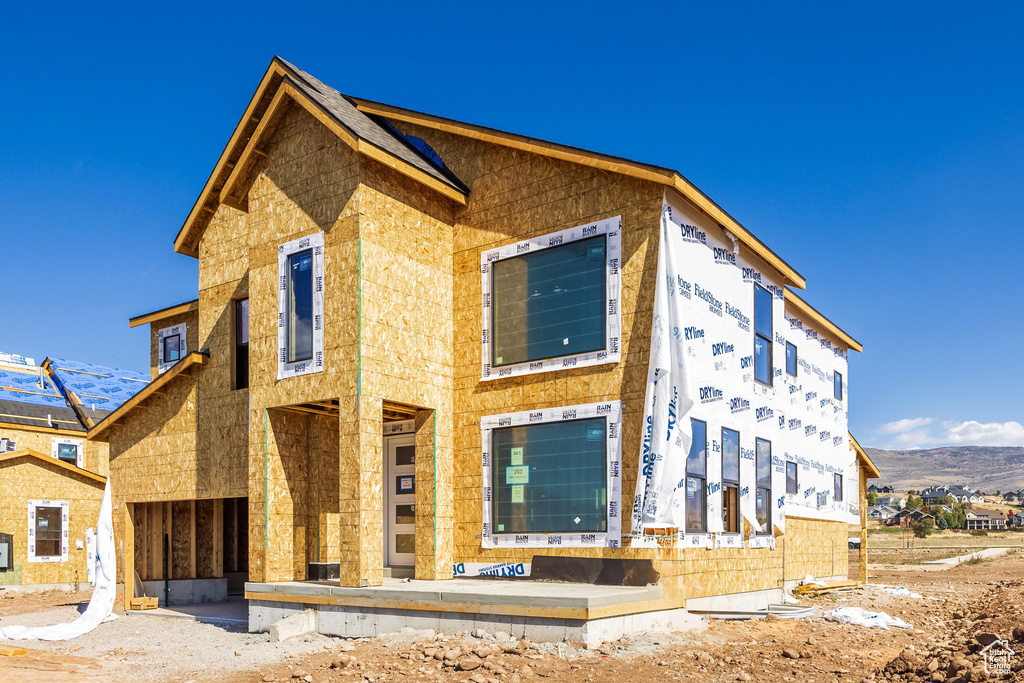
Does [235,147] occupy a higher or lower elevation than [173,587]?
higher

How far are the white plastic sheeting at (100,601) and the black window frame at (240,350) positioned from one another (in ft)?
12.2

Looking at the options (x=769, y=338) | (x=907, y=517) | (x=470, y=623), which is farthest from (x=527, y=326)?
(x=907, y=517)

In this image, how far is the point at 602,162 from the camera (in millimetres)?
13500

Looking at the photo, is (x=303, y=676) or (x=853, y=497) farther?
(x=853, y=497)

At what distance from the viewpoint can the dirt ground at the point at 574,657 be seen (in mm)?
9602

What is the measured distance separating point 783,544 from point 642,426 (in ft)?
19.7

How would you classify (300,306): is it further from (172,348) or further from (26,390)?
(26,390)

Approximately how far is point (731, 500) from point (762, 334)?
147 inches

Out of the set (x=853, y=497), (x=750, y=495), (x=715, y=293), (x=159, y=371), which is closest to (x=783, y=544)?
(x=750, y=495)

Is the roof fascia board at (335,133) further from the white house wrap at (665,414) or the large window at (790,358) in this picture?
the large window at (790,358)

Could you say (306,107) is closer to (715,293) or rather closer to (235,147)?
(235,147)

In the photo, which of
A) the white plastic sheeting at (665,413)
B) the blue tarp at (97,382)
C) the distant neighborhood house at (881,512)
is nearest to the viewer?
the white plastic sheeting at (665,413)

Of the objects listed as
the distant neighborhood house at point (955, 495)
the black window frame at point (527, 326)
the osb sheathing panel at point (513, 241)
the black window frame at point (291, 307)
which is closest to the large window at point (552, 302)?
the black window frame at point (527, 326)

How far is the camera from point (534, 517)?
1391cm
